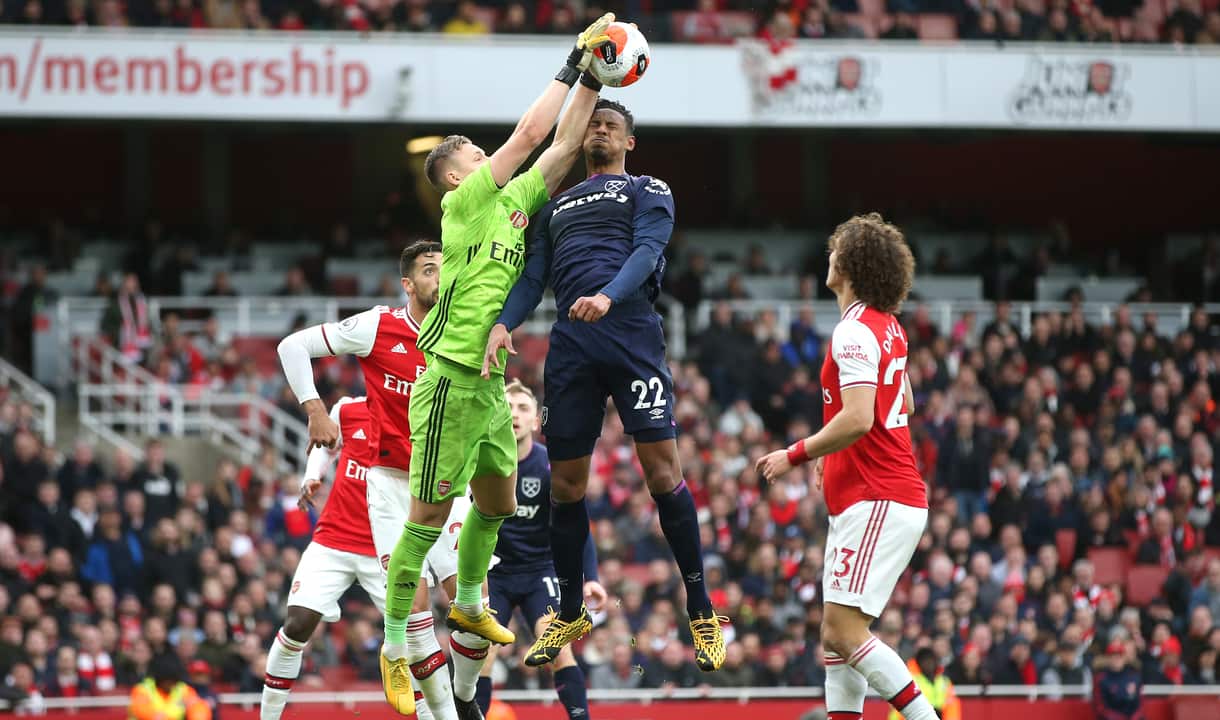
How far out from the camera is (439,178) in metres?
10.1

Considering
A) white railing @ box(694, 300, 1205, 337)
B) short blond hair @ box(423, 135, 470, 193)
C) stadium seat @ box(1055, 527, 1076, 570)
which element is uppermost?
short blond hair @ box(423, 135, 470, 193)

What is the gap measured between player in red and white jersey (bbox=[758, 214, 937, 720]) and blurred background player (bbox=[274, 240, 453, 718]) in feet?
8.86

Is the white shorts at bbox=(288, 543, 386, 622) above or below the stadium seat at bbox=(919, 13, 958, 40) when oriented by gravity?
below

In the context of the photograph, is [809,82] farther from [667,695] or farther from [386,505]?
[386,505]

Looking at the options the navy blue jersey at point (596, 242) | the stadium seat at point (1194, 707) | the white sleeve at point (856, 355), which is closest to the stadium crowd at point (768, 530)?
the stadium seat at point (1194, 707)

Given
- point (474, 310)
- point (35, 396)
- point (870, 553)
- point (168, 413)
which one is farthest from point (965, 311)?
point (474, 310)

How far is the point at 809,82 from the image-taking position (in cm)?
2552

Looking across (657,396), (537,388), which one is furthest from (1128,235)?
(657,396)

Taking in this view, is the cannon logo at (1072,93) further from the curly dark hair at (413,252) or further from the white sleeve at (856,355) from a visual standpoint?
the white sleeve at (856,355)

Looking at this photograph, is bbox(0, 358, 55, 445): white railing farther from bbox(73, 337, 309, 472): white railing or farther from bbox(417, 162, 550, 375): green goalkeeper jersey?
bbox(417, 162, 550, 375): green goalkeeper jersey

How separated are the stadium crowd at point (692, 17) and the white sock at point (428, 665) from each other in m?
15.7

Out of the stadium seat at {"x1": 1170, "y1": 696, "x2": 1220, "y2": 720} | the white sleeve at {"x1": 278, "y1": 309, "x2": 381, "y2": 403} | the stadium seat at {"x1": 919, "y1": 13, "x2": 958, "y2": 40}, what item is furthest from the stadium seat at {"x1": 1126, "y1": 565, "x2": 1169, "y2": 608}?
the white sleeve at {"x1": 278, "y1": 309, "x2": 381, "y2": 403}

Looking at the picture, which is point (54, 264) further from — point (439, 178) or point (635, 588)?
point (439, 178)

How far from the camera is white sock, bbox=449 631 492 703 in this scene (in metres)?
10.9
